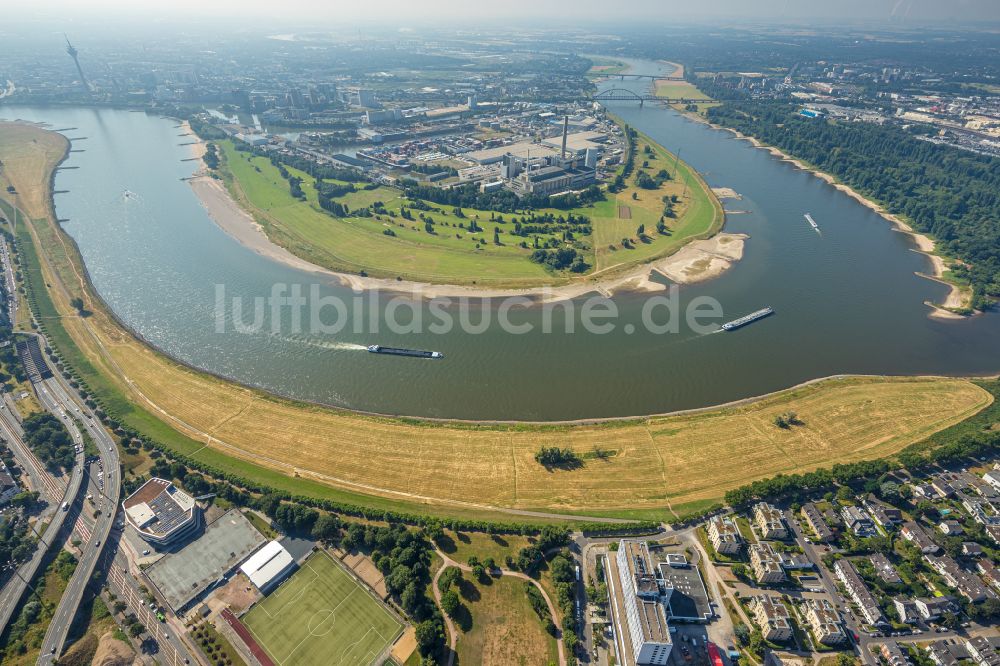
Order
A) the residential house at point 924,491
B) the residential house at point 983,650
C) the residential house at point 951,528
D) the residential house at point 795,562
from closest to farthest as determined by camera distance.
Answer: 1. the residential house at point 983,650
2. the residential house at point 795,562
3. the residential house at point 951,528
4. the residential house at point 924,491

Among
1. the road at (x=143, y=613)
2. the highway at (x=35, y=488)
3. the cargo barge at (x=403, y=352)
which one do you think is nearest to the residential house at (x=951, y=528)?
the cargo barge at (x=403, y=352)

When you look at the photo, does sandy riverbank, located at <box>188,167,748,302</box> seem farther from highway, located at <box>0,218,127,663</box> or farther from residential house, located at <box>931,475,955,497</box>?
residential house, located at <box>931,475,955,497</box>

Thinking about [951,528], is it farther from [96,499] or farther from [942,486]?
[96,499]

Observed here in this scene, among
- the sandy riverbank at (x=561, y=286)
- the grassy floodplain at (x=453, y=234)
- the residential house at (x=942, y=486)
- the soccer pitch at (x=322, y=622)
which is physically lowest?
the soccer pitch at (x=322, y=622)

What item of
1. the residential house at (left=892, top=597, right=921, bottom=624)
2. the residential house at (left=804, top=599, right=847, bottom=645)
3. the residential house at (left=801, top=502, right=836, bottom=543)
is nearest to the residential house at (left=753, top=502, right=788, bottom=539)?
the residential house at (left=801, top=502, right=836, bottom=543)

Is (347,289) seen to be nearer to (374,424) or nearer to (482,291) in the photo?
(482,291)

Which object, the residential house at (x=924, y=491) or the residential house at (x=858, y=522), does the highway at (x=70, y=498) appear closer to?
the residential house at (x=858, y=522)

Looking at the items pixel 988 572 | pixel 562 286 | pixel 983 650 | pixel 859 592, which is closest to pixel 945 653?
pixel 983 650

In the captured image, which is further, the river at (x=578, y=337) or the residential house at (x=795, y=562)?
the river at (x=578, y=337)
